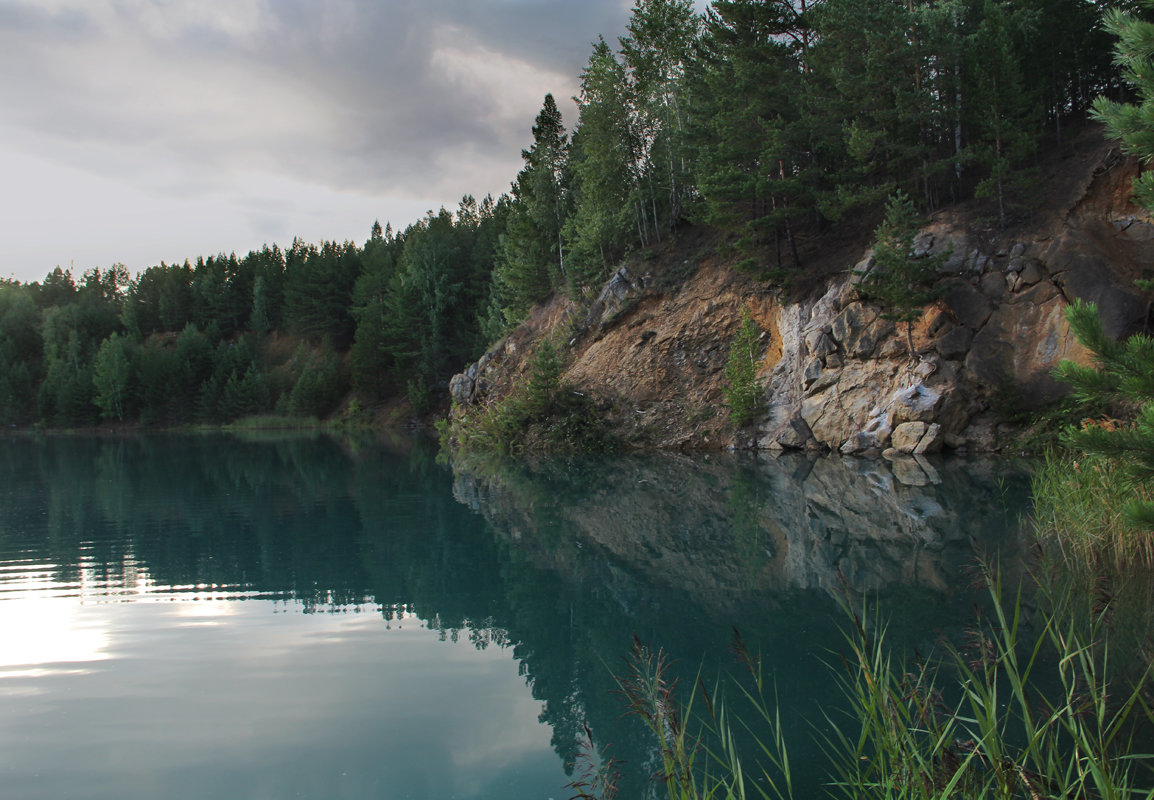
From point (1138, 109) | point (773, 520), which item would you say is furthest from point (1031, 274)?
point (1138, 109)

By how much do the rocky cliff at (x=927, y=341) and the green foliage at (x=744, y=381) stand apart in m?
0.51

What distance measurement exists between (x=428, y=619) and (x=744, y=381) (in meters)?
20.7

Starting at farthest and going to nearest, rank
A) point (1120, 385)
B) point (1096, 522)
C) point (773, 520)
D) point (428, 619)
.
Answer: point (773, 520), point (428, 619), point (1096, 522), point (1120, 385)

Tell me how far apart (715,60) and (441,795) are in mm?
37026

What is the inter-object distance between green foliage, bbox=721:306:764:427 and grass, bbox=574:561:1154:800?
66.2 ft

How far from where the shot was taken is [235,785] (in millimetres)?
4539

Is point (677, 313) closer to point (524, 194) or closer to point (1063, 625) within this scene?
point (524, 194)

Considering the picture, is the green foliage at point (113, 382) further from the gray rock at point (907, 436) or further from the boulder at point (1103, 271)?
the boulder at point (1103, 271)

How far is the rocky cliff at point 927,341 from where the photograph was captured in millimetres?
21609

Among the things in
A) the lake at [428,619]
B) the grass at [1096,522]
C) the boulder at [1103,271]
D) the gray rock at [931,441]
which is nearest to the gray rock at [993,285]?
the boulder at [1103,271]

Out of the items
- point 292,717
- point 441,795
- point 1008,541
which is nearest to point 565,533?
point 1008,541

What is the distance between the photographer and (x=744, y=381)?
2700 cm

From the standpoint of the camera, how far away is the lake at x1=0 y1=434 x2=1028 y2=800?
4898 mm

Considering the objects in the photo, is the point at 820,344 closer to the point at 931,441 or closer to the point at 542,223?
the point at 931,441
